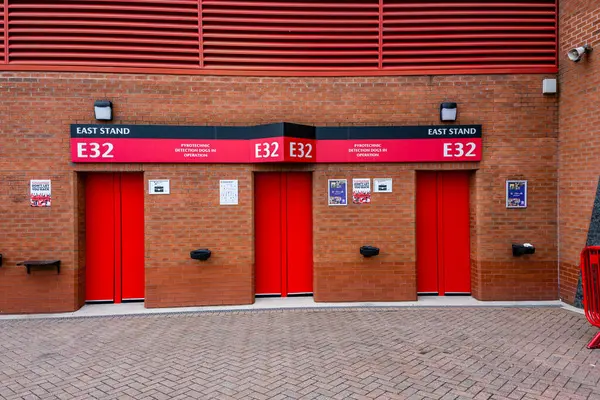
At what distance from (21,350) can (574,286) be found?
29.7ft

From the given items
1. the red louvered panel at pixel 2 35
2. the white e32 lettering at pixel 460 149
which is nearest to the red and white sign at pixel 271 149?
the white e32 lettering at pixel 460 149

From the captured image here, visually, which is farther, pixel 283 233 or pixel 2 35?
pixel 283 233

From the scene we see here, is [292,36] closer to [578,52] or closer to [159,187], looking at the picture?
[159,187]

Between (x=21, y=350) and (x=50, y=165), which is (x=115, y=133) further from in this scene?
(x=21, y=350)

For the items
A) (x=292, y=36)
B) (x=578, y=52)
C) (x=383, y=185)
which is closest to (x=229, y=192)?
(x=383, y=185)

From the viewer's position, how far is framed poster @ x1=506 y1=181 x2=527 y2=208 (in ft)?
24.9

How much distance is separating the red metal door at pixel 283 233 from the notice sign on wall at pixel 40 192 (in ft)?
12.4

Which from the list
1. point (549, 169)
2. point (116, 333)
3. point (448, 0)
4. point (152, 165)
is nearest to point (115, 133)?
point (152, 165)

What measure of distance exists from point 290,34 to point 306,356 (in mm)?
5839

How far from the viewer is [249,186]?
7.45 metres

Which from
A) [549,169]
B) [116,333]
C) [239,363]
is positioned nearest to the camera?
[239,363]

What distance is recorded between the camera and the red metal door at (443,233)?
7945 mm

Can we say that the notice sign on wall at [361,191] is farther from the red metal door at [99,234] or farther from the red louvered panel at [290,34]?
the red metal door at [99,234]

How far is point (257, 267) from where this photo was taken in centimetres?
782
